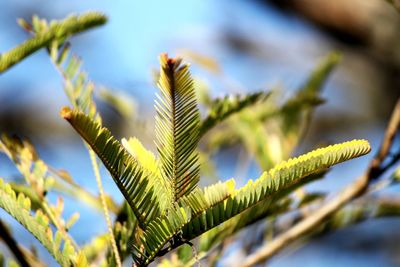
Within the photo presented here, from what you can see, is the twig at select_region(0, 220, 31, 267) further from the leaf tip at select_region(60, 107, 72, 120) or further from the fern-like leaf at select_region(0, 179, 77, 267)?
the leaf tip at select_region(60, 107, 72, 120)

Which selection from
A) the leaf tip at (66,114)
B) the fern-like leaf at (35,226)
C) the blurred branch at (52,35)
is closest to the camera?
the leaf tip at (66,114)

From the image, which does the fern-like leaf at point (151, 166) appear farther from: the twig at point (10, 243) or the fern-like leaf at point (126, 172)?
the twig at point (10, 243)

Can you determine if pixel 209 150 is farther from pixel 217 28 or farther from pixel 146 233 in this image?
pixel 217 28

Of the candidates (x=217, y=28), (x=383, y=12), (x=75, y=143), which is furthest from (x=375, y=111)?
Answer: (x=75, y=143)

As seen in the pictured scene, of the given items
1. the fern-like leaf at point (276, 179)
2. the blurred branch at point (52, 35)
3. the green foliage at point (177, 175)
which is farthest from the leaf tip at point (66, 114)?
the blurred branch at point (52, 35)

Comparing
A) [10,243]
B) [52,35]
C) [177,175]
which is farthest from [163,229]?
[52,35]

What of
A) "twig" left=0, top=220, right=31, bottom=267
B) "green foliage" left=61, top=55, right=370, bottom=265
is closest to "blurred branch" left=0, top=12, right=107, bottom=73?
"twig" left=0, top=220, right=31, bottom=267

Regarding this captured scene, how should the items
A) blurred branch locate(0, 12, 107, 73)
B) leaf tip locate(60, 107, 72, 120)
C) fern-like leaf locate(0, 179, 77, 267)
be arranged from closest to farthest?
leaf tip locate(60, 107, 72, 120), fern-like leaf locate(0, 179, 77, 267), blurred branch locate(0, 12, 107, 73)
